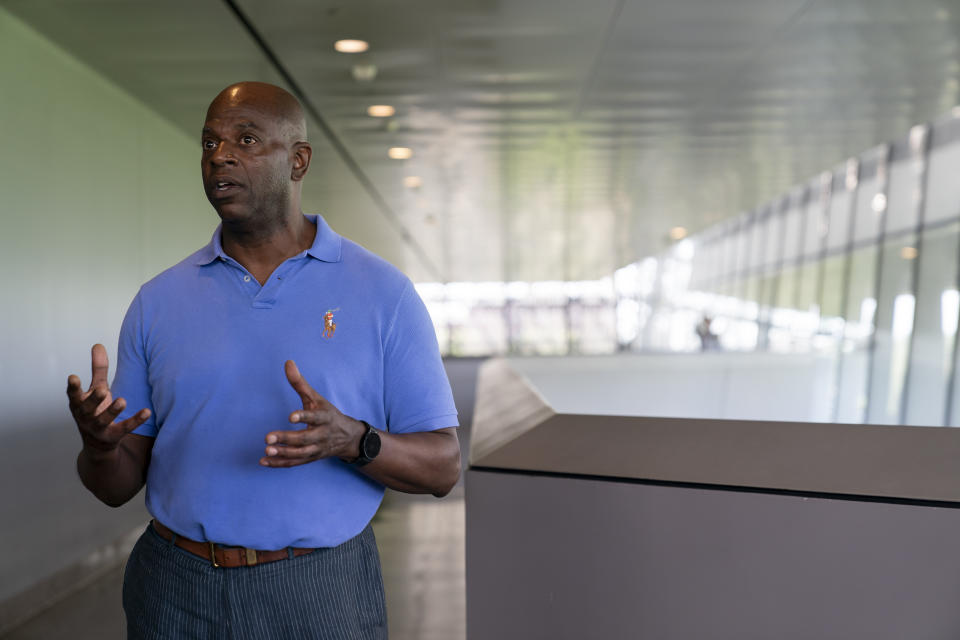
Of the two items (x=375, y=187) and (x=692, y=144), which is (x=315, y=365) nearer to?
(x=692, y=144)

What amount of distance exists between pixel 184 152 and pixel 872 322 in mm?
10123

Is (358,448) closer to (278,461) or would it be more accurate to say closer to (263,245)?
(278,461)

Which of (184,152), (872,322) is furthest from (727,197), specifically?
(184,152)

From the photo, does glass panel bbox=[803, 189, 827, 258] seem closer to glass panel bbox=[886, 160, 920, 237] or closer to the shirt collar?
glass panel bbox=[886, 160, 920, 237]

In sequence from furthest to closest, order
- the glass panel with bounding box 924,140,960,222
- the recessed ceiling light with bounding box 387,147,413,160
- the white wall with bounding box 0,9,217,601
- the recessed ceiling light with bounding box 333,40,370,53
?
the glass panel with bounding box 924,140,960,222 < the recessed ceiling light with bounding box 387,147,413,160 < the recessed ceiling light with bounding box 333,40,370,53 < the white wall with bounding box 0,9,217,601

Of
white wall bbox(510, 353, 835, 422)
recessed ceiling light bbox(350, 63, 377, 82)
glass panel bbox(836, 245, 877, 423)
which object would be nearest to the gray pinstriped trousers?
white wall bbox(510, 353, 835, 422)

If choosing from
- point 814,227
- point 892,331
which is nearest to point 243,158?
point 892,331

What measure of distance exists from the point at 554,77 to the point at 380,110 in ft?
6.01

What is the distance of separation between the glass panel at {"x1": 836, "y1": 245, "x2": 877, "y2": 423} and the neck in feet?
33.4

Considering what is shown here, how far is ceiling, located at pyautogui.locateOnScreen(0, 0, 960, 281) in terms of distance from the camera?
5.26 metres

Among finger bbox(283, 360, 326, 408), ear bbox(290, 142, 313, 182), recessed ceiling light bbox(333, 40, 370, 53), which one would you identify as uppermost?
recessed ceiling light bbox(333, 40, 370, 53)

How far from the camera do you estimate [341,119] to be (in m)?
7.83

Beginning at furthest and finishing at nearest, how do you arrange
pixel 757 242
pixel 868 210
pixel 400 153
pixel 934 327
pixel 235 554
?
pixel 757 242 < pixel 868 210 < pixel 934 327 < pixel 400 153 < pixel 235 554

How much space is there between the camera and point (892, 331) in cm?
1143
